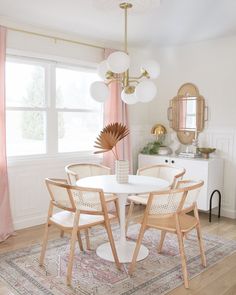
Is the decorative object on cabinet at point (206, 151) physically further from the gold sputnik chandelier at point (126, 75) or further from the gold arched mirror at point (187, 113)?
the gold sputnik chandelier at point (126, 75)

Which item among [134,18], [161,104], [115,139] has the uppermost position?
[134,18]

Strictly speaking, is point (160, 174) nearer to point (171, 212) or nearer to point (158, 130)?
point (171, 212)

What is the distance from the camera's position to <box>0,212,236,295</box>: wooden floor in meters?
2.55

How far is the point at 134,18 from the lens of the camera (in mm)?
3531

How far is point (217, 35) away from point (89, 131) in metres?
2.14

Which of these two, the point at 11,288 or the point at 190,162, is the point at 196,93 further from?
the point at 11,288

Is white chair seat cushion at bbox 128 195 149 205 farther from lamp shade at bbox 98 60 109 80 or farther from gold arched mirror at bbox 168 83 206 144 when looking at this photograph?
gold arched mirror at bbox 168 83 206 144

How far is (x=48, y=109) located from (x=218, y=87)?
7.58ft

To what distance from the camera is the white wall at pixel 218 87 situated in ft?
14.3

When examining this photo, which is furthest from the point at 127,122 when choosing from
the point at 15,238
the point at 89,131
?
A: the point at 15,238

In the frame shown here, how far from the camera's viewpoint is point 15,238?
3609mm

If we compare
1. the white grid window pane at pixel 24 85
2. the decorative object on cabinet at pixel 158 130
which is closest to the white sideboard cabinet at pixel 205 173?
the decorative object on cabinet at pixel 158 130

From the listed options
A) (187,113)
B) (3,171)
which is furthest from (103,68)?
(187,113)

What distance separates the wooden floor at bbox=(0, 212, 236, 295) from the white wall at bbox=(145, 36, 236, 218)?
54 cm
